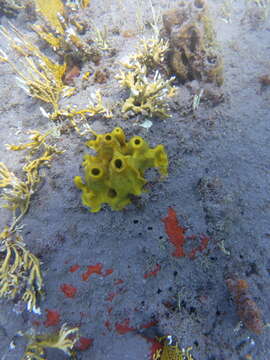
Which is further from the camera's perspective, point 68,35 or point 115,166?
point 68,35

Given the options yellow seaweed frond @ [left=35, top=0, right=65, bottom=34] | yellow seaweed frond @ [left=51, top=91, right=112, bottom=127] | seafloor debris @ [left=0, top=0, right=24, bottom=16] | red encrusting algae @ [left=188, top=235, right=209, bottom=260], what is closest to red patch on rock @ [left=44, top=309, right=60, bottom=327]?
red encrusting algae @ [left=188, top=235, right=209, bottom=260]

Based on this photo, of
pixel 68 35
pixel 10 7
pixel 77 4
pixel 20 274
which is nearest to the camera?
pixel 20 274

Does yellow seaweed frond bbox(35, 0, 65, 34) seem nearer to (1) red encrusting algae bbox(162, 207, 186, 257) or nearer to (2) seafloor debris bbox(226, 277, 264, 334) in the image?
(1) red encrusting algae bbox(162, 207, 186, 257)

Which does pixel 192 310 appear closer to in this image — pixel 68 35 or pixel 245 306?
pixel 245 306

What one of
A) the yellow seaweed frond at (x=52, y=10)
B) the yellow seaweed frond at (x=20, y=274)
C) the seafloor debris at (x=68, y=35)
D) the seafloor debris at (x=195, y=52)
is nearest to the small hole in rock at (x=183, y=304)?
the yellow seaweed frond at (x=20, y=274)

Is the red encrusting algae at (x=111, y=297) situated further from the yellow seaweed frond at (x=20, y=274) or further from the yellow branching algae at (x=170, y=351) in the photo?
the yellow seaweed frond at (x=20, y=274)

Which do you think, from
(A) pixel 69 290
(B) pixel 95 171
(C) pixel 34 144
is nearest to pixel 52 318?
(A) pixel 69 290

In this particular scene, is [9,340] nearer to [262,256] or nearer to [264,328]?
[264,328]
